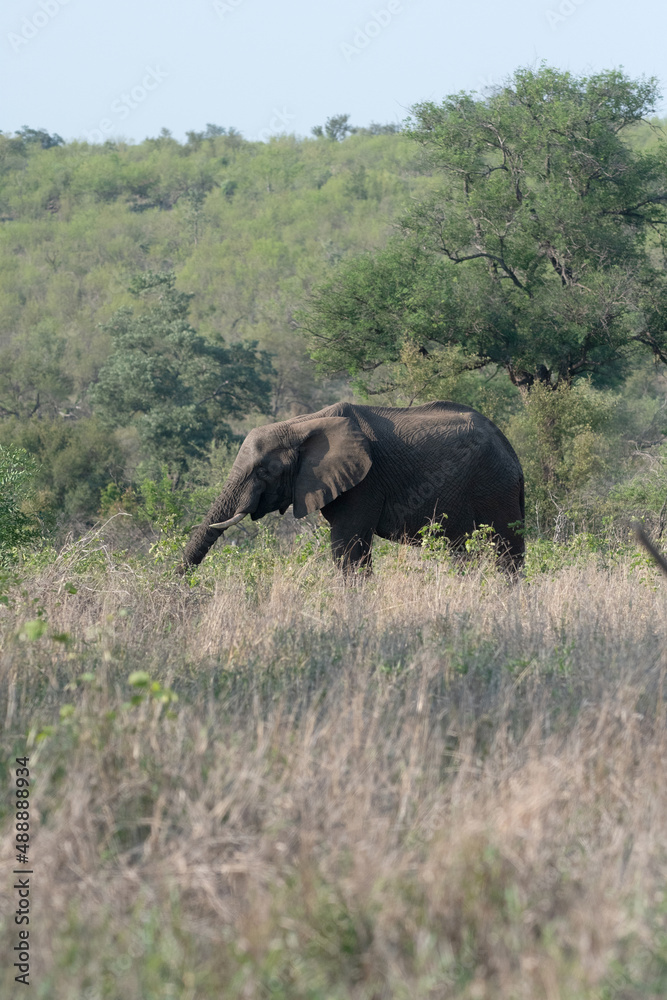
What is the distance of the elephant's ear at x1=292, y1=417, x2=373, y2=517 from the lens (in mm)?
10062

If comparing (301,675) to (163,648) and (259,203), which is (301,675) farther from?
(259,203)

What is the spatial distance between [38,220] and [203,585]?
6757 cm

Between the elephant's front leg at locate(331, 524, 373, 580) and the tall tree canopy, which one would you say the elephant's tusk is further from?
Result: the tall tree canopy

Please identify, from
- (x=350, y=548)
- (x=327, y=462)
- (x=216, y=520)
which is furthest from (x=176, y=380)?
(x=350, y=548)

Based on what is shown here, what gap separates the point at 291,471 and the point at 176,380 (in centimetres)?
1783

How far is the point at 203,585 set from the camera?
28.1 ft

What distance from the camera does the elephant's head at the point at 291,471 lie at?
10.1 meters

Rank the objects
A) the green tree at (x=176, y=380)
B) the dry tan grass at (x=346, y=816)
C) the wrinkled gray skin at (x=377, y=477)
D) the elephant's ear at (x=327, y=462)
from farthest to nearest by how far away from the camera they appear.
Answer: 1. the green tree at (x=176, y=380)
2. the wrinkled gray skin at (x=377, y=477)
3. the elephant's ear at (x=327, y=462)
4. the dry tan grass at (x=346, y=816)

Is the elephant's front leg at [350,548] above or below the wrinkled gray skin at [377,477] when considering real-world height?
below

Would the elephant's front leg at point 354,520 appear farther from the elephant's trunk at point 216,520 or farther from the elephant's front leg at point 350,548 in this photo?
the elephant's trunk at point 216,520

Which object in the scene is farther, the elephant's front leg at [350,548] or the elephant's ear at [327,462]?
the elephant's ear at [327,462]

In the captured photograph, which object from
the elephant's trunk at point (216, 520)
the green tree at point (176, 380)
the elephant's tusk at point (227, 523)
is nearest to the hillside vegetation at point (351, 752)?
the elephant's trunk at point (216, 520)

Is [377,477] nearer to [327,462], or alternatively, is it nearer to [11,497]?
[327,462]

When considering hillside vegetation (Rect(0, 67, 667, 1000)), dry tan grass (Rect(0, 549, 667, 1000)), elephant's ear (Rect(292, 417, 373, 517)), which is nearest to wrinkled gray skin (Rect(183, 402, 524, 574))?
elephant's ear (Rect(292, 417, 373, 517))
